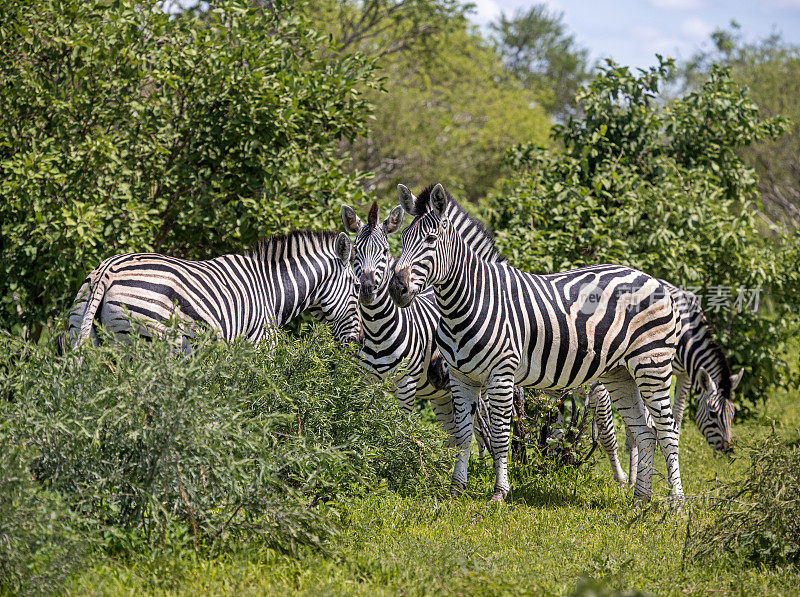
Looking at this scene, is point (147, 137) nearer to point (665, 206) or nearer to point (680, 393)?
point (665, 206)

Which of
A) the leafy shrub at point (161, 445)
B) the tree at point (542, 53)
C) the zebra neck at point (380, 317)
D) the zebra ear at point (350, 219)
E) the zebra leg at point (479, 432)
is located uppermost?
the tree at point (542, 53)

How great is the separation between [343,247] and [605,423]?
2.99 metres

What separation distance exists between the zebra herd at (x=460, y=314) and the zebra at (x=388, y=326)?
0.04 feet

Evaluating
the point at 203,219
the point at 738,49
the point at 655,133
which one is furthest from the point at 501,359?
the point at 738,49

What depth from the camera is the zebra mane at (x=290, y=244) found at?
7703mm

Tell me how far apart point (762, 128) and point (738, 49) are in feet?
77.6

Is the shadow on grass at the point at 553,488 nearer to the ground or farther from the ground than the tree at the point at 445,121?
nearer to the ground

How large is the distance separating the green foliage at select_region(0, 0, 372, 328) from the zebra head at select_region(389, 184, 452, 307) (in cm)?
272

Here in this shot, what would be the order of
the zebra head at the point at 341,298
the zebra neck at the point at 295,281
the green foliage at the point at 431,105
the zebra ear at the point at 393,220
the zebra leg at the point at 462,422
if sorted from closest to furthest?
1. the zebra leg at the point at 462,422
2. the zebra ear at the point at 393,220
3. the zebra neck at the point at 295,281
4. the zebra head at the point at 341,298
5. the green foliage at the point at 431,105

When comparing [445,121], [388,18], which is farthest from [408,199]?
[445,121]

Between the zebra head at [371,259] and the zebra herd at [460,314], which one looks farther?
the zebra head at [371,259]

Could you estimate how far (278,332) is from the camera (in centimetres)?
613

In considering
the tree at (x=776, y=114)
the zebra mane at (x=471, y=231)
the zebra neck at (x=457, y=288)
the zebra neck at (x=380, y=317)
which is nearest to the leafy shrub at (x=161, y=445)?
the zebra neck at (x=457, y=288)

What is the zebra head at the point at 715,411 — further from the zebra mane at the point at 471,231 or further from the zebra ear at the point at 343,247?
the zebra ear at the point at 343,247
